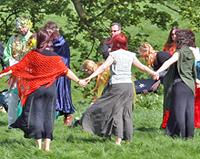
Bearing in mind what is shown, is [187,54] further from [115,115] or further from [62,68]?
[62,68]

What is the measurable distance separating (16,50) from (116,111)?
253cm

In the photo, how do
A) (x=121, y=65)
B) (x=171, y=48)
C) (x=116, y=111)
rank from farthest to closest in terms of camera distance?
(x=171, y=48) < (x=116, y=111) < (x=121, y=65)

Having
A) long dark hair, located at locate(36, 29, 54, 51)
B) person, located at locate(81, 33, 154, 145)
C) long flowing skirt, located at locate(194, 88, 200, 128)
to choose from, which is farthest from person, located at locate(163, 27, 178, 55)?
long dark hair, located at locate(36, 29, 54, 51)

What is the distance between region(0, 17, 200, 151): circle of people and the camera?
7.83m

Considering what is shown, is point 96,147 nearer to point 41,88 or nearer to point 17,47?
point 41,88

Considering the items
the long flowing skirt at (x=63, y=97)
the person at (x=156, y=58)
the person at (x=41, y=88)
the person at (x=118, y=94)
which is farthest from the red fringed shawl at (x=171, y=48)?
the person at (x=41, y=88)

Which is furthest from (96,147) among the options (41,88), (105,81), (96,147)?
(105,81)

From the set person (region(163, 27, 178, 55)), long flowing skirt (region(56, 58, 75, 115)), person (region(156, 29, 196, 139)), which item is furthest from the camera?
long flowing skirt (region(56, 58, 75, 115))

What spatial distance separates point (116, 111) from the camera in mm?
8414

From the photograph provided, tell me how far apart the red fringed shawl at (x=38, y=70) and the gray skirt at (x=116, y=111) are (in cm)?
89

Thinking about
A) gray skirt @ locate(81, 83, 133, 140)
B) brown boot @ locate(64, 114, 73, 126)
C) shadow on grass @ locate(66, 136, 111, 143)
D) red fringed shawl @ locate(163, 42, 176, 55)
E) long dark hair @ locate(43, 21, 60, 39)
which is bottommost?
brown boot @ locate(64, 114, 73, 126)

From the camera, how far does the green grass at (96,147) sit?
24.8 feet

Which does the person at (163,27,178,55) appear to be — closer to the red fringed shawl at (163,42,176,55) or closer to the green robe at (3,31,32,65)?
the red fringed shawl at (163,42,176,55)

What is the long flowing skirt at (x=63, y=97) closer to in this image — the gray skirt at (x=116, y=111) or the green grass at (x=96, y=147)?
the green grass at (x=96, y=147)
